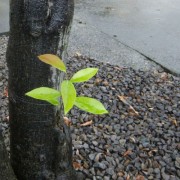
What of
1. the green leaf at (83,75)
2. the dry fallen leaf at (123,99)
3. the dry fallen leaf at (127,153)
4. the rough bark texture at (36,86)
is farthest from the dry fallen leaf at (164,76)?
the green leaf at (83,75)

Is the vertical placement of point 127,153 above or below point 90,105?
below

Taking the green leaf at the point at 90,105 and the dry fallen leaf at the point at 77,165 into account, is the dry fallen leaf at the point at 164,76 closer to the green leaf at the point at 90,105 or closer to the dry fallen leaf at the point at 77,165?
the dry fallen leaf at the point at 77,165

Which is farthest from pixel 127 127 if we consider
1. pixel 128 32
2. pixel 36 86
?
pixel 128 32

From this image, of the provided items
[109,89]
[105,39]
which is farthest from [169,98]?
[105,39]

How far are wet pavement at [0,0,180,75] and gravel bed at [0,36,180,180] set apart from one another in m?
0.49

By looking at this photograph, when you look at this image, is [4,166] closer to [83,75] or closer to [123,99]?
[83,75]

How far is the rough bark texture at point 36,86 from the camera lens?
1.53 m

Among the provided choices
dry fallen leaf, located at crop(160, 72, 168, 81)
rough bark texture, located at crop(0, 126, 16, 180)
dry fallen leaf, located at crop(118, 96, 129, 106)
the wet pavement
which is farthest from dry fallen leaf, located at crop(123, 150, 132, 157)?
the wet pavement

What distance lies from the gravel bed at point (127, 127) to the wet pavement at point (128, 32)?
49 centimetres

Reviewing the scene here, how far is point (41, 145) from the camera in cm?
183

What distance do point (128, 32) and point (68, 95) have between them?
4.23 meters

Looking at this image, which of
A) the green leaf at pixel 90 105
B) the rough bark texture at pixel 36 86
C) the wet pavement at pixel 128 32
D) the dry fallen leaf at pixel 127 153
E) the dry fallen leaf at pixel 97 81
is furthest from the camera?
the wet pavement at pixel 128 32

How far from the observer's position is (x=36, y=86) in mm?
1667

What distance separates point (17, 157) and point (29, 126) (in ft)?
0.82
